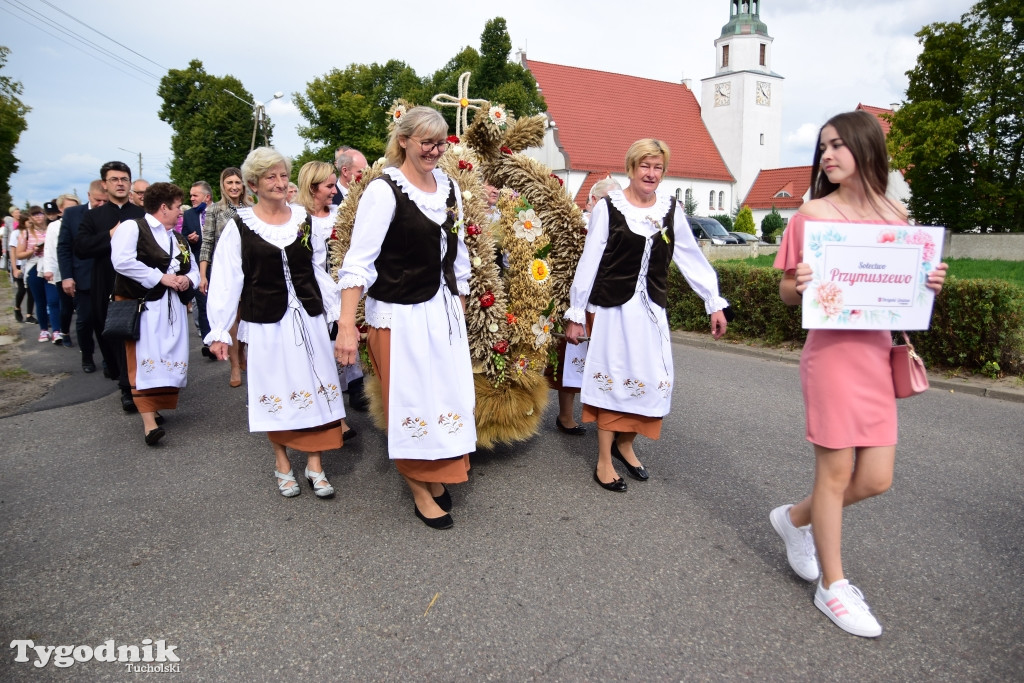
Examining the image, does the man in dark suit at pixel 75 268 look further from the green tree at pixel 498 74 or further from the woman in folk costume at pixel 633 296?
the green tree at pixel 498 74

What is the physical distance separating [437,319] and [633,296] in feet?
4.24

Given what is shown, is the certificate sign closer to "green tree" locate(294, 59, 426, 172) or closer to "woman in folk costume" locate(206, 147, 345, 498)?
"woman in folk costume" locate(206, 147, 345, 498)

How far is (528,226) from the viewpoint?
502 centimetres

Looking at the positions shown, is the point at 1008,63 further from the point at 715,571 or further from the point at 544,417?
the point at 715,571

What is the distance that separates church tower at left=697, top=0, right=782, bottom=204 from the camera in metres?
64.2

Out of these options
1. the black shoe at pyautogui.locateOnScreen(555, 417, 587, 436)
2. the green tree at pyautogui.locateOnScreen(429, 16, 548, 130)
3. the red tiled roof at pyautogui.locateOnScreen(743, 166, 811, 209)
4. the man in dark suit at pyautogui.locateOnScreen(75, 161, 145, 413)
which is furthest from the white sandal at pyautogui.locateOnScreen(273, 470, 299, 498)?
the red tiled roof at pyautogui.locateOnScreen(743, 166, 811, 209)

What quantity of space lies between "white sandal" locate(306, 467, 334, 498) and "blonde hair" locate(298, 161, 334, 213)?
204 centimetres

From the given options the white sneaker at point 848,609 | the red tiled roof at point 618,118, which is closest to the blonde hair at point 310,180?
the white sneaker at point 848,609

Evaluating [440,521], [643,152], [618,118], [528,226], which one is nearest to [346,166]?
[528,226]

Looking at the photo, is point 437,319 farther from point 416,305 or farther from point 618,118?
point 618,118

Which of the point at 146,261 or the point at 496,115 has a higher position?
the point at 496,115

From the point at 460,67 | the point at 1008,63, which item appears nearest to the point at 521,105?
the point at 460,67

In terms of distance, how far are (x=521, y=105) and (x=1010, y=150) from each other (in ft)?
61.2

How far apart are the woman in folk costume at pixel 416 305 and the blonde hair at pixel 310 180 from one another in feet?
5.99
